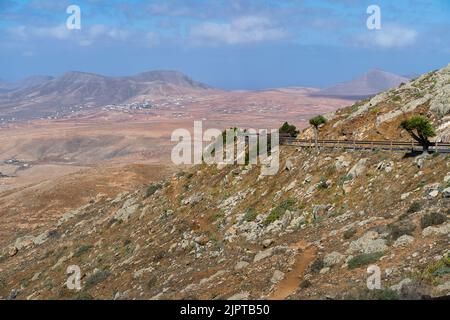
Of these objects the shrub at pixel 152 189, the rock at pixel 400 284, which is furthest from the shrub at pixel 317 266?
the shrub at pixel 152 189

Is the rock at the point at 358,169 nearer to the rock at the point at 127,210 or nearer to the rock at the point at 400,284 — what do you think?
the rock at the point at 400,284

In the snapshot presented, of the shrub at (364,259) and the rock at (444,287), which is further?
the shrub at (364,259)

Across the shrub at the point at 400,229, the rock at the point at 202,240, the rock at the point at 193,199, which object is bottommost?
the rock at the point at 202,240

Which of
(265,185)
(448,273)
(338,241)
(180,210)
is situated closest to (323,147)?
(265,185)

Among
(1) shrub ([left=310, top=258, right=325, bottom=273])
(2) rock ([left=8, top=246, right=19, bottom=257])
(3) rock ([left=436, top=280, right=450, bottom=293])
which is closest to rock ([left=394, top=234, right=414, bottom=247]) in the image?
(1) shrub ([left=310, top=258, right=325, bottom=273])

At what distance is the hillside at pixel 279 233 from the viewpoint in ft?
64.1

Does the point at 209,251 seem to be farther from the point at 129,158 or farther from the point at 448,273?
the point at 129,158

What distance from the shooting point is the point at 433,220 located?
67.3 feet

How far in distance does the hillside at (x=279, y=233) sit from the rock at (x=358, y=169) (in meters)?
0.07

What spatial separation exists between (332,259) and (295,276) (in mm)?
1782

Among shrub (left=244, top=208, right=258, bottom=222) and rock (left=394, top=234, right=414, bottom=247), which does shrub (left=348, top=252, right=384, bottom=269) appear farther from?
shrub (left=244, top=208, right=258, bottom=222)

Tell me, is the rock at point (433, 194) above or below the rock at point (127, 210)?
above

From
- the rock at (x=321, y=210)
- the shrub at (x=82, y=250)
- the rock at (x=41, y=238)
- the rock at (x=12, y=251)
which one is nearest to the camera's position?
the rock at (x=321, y=210)
